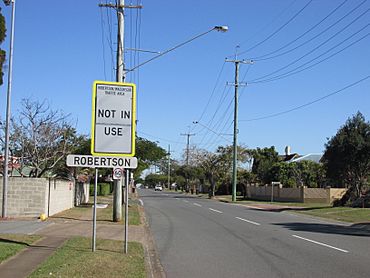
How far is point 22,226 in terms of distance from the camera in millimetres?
18703

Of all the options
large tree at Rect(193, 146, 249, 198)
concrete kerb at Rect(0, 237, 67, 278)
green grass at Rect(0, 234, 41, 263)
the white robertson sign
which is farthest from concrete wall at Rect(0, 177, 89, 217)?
large tree at Rect(193, 146, 249, 198)

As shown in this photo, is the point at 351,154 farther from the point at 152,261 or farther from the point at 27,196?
the point at 152,261

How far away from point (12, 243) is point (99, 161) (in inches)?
143

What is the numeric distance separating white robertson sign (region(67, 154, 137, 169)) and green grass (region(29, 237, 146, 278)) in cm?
198

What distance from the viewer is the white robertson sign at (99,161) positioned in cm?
1157

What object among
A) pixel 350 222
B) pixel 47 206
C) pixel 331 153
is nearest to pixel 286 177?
pixel 331 153

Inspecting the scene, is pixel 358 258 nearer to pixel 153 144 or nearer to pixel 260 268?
pixel 260 268

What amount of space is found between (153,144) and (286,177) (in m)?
28.6

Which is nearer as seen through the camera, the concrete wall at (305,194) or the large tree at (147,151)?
the large tree at (147,151)

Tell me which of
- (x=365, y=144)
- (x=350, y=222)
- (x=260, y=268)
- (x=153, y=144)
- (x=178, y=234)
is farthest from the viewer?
(x=153, y=144)

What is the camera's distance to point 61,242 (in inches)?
554

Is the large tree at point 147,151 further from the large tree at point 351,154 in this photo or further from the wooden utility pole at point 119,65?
the wooden utility pole at point 119,65

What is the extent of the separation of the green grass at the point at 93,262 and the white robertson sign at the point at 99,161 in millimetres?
1981

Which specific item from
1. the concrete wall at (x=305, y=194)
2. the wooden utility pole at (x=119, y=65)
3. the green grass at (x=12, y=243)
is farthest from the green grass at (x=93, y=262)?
the concrete wall at (x=305, y=194)
